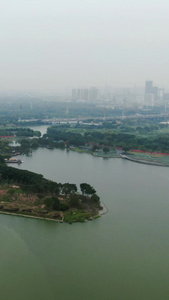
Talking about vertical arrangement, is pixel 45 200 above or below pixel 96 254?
above

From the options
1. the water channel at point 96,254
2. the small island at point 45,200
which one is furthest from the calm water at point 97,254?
the small island at point 45,200

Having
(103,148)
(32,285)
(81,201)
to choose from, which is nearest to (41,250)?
(32,285)

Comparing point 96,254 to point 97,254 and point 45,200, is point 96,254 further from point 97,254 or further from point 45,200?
point 45,200

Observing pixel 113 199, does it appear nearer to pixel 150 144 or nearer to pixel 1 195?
pixel 1 195

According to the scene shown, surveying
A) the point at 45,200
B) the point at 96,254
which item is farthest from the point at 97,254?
the point at 45,200

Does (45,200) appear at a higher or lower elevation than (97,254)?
higher

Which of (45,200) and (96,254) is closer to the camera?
(96,254)

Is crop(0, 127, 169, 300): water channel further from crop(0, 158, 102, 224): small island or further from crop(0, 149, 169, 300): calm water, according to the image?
crop(0, 158, 102, 224): small island
